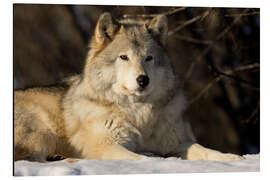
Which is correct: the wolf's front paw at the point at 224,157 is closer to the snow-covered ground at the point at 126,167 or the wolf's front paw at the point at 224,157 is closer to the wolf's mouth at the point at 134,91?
the snow-covered ground at the point at 126,167

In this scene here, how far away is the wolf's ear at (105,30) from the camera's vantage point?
476 cm

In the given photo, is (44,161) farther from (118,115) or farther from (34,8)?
(34,8)

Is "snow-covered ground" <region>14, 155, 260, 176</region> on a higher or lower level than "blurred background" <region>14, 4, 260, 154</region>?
lower

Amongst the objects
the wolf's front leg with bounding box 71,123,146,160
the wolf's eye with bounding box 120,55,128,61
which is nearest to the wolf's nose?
the wolf's eye with bounding box 120,55,128,61

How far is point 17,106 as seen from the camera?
16.5ft

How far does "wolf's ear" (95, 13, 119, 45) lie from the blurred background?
92 centimetres

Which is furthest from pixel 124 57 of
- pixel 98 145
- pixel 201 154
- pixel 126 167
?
pixel 201 154

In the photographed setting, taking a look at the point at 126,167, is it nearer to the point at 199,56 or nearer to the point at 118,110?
the point at 118,110

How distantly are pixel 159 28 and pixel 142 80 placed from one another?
839 mm

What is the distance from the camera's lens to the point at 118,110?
15.8ft

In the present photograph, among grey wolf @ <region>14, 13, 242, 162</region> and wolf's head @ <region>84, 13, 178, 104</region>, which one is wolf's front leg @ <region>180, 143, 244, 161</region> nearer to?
A: grey wolf @ <region>14, 13, 242, 162</region>

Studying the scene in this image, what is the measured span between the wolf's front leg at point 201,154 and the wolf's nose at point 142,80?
0.86 m

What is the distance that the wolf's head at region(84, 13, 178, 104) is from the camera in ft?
15.1

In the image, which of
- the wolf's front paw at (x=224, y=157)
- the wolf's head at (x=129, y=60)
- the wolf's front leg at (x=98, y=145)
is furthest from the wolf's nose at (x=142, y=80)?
the wolf's front paw at (x=224, y=157)
